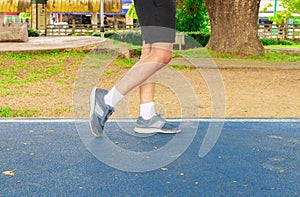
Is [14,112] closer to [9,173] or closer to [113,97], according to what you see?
[113,97]

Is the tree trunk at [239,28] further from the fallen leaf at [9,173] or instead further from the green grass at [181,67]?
the fallen leaf at [9,173]

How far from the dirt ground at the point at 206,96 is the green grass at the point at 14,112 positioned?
0.10 meters

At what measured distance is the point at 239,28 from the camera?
1312 cm

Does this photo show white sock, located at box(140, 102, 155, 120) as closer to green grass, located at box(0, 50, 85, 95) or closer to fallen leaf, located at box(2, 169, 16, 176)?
fallen leaf, located at box(2, 169, 16, 176)

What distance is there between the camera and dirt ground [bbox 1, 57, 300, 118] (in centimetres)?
558

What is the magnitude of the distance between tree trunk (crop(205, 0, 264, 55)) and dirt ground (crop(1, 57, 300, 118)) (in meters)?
2.73

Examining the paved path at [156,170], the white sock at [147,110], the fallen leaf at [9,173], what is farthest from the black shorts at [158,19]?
the fallen leaf at [9,173]

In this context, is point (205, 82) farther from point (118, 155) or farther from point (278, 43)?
point (278, 43)

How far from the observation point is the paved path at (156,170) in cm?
268

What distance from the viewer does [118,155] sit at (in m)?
3.39

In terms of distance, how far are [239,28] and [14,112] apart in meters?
8.69

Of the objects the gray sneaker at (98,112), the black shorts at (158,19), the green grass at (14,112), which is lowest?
the green grass at (14,112)


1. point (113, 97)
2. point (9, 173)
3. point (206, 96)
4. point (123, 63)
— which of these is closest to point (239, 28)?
point (123, 63)

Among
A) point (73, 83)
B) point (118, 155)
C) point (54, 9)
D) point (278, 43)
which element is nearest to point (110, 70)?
point (73, 83)
